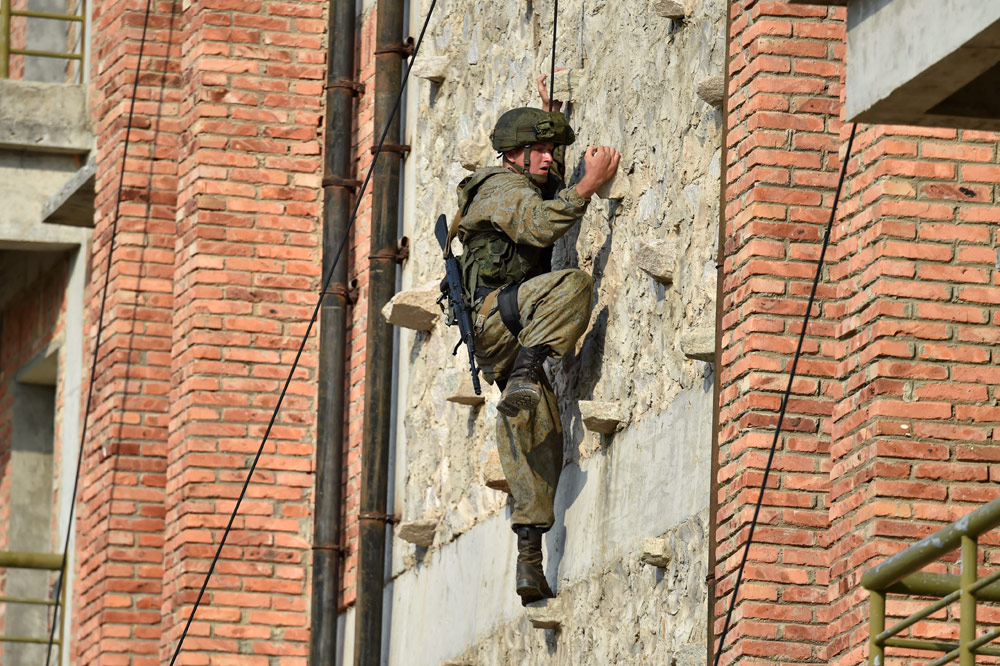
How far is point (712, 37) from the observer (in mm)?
11703

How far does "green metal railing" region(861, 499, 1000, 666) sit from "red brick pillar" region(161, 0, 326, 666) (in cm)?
862

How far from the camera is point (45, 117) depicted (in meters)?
19.5

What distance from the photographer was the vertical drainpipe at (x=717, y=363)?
1084 cm

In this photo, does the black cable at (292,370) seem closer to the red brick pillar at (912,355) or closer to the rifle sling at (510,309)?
the rifle sling at (510,309)

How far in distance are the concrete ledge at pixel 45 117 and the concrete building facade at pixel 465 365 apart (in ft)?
0.09

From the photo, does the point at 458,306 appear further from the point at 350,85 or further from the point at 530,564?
the point at 350,85

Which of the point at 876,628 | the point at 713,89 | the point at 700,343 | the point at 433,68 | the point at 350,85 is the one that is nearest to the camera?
the point at 876,628

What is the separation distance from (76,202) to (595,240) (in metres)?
7.18

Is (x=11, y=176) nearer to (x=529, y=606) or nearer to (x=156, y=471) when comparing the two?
(x=156, y=471)

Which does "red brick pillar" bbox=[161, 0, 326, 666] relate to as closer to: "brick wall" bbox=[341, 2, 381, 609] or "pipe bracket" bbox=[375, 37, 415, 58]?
"brick wall" bbox=[341, 2, 381, 609]

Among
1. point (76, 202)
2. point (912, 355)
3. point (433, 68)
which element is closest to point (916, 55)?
point (912, 355)

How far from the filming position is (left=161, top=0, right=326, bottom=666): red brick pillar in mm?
16422

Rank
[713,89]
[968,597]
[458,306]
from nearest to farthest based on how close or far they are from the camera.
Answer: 1. [968,597]
2. [713,89]
3. [458,306]

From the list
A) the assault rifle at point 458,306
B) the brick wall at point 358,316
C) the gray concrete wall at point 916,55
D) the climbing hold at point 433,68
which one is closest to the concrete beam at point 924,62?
the gray concrete wall at point 916,55
